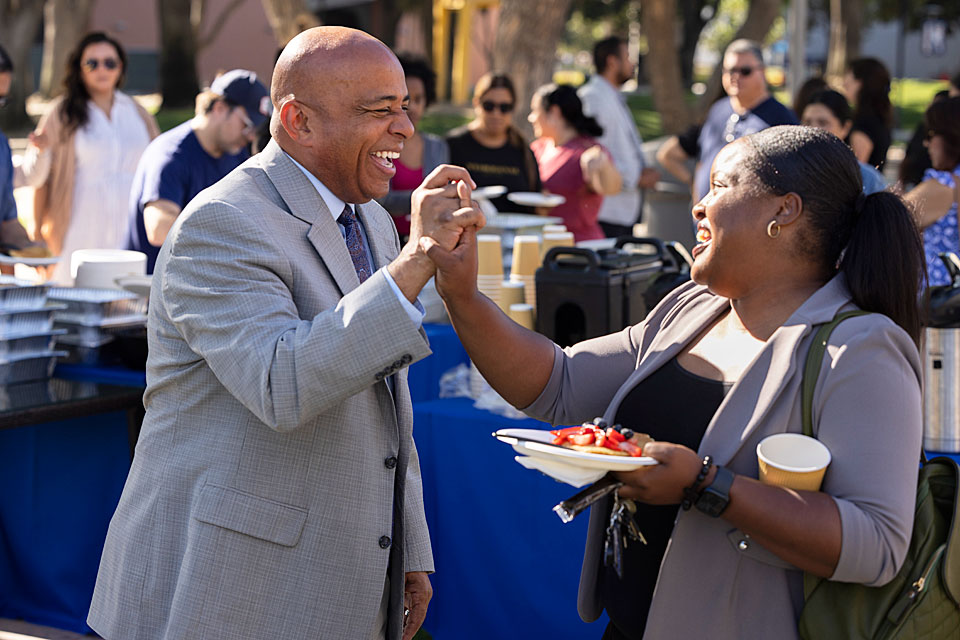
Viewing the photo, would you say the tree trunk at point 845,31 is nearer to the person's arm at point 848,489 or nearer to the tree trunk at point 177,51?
the tree trunk at point 177,51

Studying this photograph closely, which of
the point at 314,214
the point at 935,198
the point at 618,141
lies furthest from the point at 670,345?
the point at 618,141

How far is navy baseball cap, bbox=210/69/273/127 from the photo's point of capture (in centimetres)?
513

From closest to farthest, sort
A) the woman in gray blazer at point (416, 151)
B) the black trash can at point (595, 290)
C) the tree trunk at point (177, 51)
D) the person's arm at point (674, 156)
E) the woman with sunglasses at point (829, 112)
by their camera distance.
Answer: the black trash can at point (595, 290), the woman in gray blazer at point (416, 151), the woman with sunglasses at point (829, 112), the person's arm at point (674, 156), the tree trunk at point (177, 51)

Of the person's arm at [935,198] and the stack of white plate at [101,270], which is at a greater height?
the person's arm at [935,198]

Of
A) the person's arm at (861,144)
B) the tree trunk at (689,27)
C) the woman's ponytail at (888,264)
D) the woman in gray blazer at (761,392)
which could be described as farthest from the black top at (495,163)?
the tree trunk at (689,27)

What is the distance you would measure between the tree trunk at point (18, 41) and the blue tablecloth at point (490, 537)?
19.1 m

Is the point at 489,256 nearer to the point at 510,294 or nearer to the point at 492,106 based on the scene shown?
the point at 510,294

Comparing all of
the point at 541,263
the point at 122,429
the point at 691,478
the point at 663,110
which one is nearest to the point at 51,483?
the point at 122,429

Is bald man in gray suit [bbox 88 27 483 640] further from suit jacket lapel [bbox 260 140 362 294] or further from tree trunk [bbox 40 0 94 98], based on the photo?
tree trunk [bbox 40 0 94 98]

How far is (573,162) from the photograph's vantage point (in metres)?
6.51

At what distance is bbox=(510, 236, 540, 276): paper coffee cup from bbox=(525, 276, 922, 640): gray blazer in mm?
2101

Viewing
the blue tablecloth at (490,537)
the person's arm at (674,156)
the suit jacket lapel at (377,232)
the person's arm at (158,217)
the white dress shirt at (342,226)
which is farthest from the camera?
the person's arm at (674,156)

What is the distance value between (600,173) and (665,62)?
11.2 metres

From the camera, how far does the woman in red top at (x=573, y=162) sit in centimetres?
631
